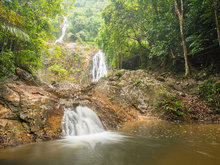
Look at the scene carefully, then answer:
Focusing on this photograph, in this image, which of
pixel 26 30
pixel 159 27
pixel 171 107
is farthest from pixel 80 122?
pixel 159 27

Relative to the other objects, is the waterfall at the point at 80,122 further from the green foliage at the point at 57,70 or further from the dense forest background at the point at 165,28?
the green foliage at the point at 57,70

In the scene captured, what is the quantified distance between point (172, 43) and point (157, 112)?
614 centimetres

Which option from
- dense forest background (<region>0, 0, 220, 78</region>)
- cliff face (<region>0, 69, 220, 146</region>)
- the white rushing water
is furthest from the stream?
dense forest background (<region>0, 0, 220, 78</region>)

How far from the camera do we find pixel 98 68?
21.8 metres

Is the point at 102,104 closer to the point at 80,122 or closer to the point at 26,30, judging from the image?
the point at 80,122

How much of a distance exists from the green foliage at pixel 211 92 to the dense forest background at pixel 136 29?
1.87m

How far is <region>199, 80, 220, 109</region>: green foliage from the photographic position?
6.31 meters

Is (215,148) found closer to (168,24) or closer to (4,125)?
(4,125)

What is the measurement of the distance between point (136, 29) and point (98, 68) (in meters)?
10.6

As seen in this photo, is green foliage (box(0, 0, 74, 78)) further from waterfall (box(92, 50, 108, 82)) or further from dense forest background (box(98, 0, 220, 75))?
waterfall (box(92, 50, 108, 82))

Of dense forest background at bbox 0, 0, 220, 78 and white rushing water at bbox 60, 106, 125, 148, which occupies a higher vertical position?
dense forest background at bbox 0, 0, 220, 78

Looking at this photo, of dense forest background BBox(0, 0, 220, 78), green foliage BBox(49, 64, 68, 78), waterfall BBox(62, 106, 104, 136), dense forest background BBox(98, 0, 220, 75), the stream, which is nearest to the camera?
the stream

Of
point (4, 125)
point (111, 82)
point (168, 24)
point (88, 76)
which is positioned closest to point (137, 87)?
point (111, 82)

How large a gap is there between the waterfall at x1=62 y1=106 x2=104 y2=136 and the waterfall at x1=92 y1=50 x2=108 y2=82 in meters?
14.4
